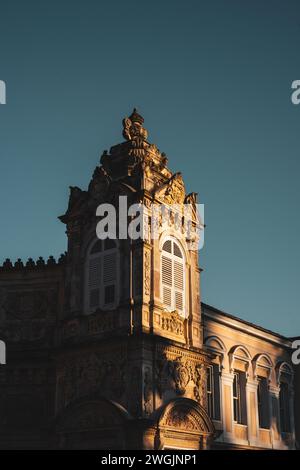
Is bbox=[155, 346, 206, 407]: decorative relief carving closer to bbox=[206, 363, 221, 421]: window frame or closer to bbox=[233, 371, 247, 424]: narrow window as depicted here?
bbox=[206, 363, 221, 421]: window frame

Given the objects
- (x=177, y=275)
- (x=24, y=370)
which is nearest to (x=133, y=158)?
(x=177, y=275)

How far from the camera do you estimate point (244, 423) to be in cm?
3272

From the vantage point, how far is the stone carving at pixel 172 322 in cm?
2725

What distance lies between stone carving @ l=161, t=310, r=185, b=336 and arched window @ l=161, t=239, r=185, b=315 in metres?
0.34

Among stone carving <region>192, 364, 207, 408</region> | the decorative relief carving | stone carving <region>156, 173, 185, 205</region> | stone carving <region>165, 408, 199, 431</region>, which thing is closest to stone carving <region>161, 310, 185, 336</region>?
the decorative relief carving

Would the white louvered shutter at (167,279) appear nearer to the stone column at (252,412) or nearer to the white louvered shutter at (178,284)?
the white louvered shutter at (178,284)

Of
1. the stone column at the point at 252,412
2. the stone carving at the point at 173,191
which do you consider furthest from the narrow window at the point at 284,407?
the stone carving at the point at 173,191

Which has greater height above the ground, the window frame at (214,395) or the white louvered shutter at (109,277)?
the white louvered shutter at (109,277)

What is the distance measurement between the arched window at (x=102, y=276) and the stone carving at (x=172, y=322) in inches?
77.3

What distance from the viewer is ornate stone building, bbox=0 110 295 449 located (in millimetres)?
25875

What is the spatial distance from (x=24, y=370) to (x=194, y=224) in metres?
9.22

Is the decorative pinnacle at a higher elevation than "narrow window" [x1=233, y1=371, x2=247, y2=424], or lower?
higher

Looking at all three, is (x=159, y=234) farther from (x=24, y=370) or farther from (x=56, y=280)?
(x=24, y=370)

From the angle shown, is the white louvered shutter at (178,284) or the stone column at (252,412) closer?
the white louvered shutter at (178,284)
